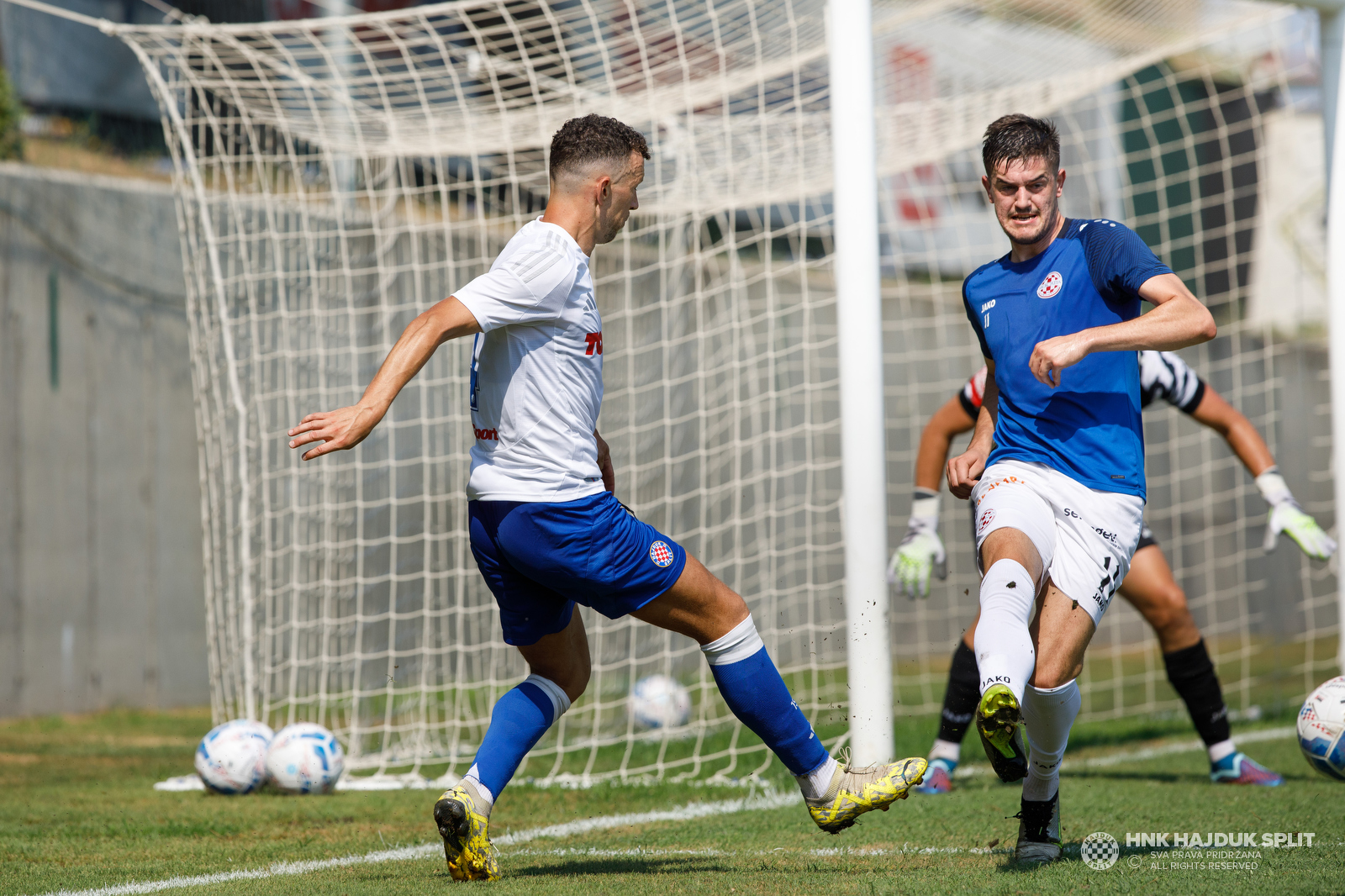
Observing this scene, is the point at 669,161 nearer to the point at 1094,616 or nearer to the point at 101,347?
the point at 101,347

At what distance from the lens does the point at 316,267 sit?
7.69 metres

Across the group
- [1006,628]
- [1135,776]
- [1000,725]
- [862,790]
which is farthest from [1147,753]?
[1000,725]

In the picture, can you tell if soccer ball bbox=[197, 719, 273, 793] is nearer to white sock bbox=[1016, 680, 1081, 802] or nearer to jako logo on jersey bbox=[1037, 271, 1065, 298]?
white sock bbox=[1016, 680, 1081, 802]

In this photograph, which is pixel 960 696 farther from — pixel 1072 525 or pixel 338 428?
pixel 338 428

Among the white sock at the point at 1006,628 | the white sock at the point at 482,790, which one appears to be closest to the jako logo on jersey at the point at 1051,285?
the white sock at the point at 1006,628

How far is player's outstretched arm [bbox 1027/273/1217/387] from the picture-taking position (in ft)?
9.65

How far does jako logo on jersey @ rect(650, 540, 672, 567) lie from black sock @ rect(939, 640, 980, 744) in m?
2.02

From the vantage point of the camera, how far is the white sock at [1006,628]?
2.93 metres

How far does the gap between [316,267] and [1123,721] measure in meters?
5.67

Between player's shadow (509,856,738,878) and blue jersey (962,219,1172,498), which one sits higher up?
blue jersey (962,219,1172,498)

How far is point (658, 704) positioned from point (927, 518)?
276 centimetres

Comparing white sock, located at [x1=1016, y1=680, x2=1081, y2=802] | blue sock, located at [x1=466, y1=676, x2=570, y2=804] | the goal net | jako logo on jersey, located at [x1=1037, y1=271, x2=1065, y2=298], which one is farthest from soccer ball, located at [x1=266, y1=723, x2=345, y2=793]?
jako logo on jersey, located at [x1=1037, y1=271, x2=1065, y2=298]

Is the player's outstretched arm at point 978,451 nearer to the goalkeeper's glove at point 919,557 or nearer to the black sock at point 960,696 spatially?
the goalkeeper's glove at point 919,557

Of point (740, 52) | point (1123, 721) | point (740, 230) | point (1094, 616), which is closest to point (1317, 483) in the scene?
point (1123, 721)
